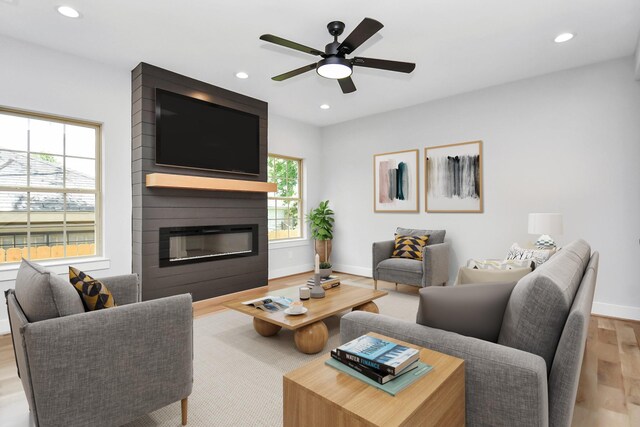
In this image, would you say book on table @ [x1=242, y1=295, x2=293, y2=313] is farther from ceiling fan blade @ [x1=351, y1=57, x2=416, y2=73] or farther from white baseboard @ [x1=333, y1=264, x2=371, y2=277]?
white baseboard @ [x1=333, y1=264, x2=371, y2=277]

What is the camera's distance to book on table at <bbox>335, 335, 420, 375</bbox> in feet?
3.52

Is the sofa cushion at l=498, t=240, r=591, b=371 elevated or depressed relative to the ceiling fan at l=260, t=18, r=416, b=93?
depressed

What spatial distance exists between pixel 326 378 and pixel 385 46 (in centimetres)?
313

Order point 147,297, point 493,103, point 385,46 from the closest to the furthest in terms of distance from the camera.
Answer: point 385,46, point 147,297, point 493,103

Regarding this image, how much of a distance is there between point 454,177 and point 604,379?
114 inches

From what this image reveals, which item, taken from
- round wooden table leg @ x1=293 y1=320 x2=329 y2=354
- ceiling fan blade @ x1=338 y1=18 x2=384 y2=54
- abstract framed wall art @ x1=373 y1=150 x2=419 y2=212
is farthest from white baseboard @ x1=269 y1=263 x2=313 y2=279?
ceiling fan blade @ x1=338 y1=18 x2=384 y2=54

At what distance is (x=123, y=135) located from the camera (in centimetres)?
372

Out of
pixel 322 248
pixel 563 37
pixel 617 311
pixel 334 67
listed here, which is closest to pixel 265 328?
pixel 334 67

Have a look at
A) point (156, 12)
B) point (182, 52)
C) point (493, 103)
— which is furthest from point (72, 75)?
point (493, 103)

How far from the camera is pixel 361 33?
2352 mm

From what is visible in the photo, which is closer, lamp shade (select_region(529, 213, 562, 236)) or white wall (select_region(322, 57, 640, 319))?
lamp shade (select_region(529, 213, 562, 236))

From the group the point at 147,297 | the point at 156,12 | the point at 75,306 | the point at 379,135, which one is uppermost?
the point at 156,12

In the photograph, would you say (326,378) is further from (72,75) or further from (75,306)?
(72,75)

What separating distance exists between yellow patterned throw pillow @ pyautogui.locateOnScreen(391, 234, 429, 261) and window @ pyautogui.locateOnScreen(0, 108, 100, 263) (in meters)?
3.73
